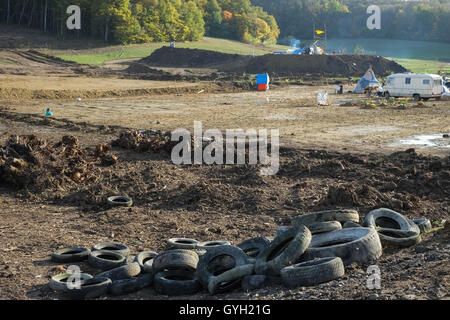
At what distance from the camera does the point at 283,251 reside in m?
7.62

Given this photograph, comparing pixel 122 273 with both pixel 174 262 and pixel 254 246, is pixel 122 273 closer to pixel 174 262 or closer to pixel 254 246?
pixel 174 262

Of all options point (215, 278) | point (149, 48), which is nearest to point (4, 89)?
point (215, 278)

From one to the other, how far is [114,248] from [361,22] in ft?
446

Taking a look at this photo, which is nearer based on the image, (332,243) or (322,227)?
(332,243)

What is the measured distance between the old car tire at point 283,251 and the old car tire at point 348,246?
0.24 meters

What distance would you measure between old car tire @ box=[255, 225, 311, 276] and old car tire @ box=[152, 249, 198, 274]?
2.99ft

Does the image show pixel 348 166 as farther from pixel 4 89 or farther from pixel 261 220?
pixel 4 89

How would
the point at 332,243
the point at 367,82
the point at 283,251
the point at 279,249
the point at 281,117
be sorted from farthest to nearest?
1. the point at 367,82
2. the point at 281,117
3. the point at 332,243
4. the point at 279,249
5. the point at 283,251

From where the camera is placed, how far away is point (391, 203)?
38.8 ft

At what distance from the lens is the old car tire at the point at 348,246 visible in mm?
7773

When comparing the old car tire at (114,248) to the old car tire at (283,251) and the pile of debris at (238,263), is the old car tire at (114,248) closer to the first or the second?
the pile of debris at (238,263)

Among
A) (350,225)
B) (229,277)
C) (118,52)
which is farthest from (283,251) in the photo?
(118,52)

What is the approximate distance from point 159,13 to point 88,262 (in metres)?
86.1

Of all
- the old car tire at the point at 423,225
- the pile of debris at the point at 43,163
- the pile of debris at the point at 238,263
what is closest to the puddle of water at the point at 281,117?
the pile of debris at the point at 43,163
